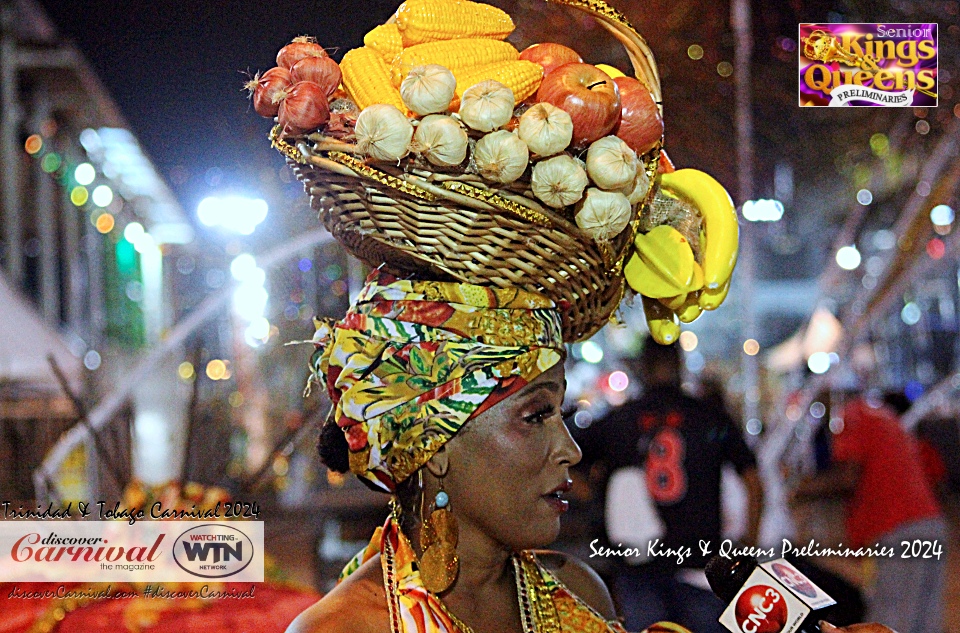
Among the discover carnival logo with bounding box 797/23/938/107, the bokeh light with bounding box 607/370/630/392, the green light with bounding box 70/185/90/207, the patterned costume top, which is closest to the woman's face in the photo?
the patterned costume top

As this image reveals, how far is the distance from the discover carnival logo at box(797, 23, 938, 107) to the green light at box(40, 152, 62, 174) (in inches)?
135

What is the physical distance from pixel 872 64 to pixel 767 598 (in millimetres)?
1275

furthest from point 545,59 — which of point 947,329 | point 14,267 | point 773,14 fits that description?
point 947,329

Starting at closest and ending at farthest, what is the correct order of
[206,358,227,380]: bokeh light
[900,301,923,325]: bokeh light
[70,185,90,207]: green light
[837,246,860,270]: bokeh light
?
[206,358,227,380]: bokeh light
[70,185,90,207]: green light
[837,246,860,270]: bokeh light
[900,301,923,325]: bokeh light

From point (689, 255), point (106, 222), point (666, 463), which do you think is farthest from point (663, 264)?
point (106, 222)

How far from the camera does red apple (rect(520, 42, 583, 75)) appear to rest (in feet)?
4.43

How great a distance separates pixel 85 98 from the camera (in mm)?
3154

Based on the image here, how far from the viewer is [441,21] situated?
4.42ft

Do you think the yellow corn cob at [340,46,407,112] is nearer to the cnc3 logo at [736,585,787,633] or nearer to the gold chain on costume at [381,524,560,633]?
the gold chain on costume at [381,524,560,633]

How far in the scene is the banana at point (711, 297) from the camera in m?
1.53

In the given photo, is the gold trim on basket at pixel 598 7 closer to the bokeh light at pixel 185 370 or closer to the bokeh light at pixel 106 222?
the bokeh light at pixel 185 370

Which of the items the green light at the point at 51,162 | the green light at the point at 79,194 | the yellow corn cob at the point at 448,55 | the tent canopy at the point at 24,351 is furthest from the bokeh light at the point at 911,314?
the yellow corn cob at the point at 448,55

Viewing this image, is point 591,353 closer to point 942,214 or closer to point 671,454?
point 671,454

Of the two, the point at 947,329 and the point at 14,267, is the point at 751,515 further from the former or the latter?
the point at 947,329
